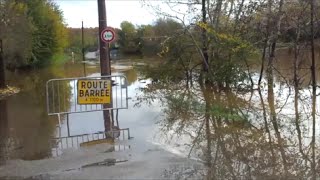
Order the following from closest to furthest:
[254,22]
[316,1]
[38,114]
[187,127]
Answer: [187,127] < [38,114] < [316,1] < [254,22]

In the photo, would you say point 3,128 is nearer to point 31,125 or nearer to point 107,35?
point 31,125

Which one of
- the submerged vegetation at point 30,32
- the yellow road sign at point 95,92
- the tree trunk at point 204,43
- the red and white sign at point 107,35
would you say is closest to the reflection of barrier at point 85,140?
the yellow road sign at point 95,92

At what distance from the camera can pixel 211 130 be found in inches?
398

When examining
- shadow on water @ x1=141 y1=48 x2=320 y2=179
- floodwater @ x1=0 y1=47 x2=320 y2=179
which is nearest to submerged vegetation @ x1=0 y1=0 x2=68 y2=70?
floodwater @ x1=0 y1=47 x2=320 y2=179

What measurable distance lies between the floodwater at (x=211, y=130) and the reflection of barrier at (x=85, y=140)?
0.12ft

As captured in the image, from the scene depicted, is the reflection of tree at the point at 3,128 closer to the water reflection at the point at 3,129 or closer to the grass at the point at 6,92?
the water reflection at the point at 3,129

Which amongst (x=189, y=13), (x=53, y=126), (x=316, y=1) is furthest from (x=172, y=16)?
(x=53, y=126)

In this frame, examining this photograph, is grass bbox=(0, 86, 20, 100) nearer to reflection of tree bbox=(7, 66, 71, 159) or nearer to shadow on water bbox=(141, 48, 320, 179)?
reflection of tree bbox=(7, 66, 71, 159)

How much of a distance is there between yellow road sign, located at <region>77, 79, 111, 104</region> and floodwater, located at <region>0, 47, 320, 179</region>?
1.82 feet

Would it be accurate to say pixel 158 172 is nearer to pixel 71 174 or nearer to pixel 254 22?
pixel 71 174

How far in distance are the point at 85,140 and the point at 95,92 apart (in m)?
2.19

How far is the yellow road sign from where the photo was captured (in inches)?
471

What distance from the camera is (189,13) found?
20.9 metres

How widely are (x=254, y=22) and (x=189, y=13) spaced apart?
3764mm
